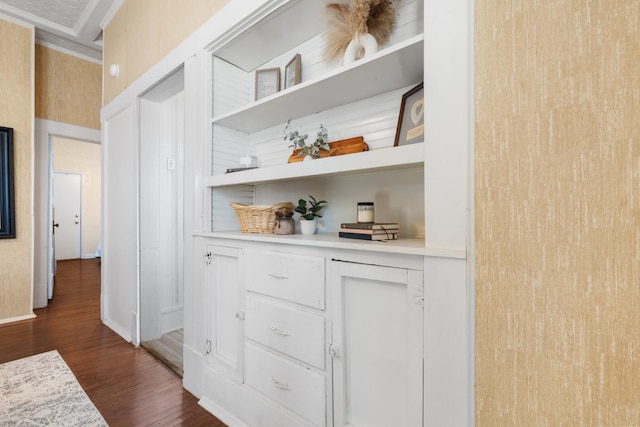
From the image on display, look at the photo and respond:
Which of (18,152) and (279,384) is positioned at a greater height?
(18,152)

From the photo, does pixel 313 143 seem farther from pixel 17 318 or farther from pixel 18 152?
pixel 17 318

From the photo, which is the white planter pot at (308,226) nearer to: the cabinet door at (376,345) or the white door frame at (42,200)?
the cabinet door at (376,345)

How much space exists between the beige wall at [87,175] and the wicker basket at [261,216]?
7.20 m

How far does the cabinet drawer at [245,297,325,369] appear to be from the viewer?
4.07ft

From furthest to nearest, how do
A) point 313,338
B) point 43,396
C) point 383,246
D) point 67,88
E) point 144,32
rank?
point 67,88 → point 144,32 → point 43,396 → point 313,338 → point 383,246

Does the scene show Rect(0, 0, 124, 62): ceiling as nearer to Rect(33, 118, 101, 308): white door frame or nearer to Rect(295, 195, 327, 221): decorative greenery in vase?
Rect(33, 118, 101, 308): white door frame

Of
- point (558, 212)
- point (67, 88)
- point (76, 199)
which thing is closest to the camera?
point (558, 212)

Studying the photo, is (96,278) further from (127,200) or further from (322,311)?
(322,311)

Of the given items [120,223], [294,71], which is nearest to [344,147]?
[294,71]

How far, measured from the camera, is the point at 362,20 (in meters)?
1.32

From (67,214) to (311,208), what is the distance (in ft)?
25.9

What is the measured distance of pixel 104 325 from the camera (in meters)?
3.03

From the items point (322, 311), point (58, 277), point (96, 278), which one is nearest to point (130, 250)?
point (322, 311)

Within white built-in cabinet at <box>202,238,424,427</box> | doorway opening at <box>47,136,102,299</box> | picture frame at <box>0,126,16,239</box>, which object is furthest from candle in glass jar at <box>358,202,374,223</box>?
doorway opening at <box>47,136,102,299</box>
